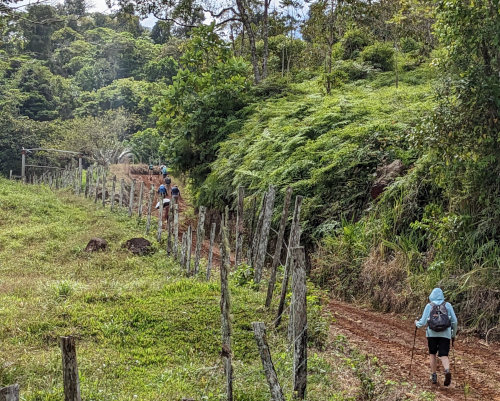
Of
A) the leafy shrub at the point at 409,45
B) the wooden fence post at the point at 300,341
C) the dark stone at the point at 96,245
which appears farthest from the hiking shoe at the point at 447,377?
the leafy shrub at the point at 409,45

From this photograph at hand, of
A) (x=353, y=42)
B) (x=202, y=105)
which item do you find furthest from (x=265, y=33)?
(x=353, y=42)

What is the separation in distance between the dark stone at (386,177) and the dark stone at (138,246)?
21.9 ft

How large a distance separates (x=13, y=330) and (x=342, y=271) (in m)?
6.43

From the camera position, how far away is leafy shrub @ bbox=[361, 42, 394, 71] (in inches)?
873

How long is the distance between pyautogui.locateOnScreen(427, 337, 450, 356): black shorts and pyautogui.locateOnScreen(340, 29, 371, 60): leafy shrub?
2017cm

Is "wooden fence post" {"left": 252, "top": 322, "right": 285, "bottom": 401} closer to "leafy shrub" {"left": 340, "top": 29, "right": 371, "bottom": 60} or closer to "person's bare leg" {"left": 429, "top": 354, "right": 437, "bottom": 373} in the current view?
"person's bare leg" {"left": 429, "top": 354, "right": 437, "bottom": 373}

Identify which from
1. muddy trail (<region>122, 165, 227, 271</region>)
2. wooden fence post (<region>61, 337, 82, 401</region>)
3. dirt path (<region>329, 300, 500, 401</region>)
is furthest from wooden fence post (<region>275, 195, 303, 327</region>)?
muddy trail (<region>122, 165, 227, 271</region>)

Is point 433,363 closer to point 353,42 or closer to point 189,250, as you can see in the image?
point 189,250

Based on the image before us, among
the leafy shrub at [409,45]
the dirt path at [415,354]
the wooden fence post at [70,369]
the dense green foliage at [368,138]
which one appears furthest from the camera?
the leafy shrub at [409,45]

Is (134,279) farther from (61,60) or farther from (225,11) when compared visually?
(61,60)

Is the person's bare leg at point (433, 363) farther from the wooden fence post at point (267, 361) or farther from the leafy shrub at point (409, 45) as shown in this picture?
Result: the leafy shrub at point (409, 45)

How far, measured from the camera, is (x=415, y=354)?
765 centimetres

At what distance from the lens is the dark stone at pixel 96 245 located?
15.1 metres

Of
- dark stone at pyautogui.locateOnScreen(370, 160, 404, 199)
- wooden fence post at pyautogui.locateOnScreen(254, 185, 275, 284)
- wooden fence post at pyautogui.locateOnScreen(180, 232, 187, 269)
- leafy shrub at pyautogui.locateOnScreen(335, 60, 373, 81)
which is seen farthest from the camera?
leafy shrub at pyautogui.locateOnScreen(335, 60, 373, 81)
